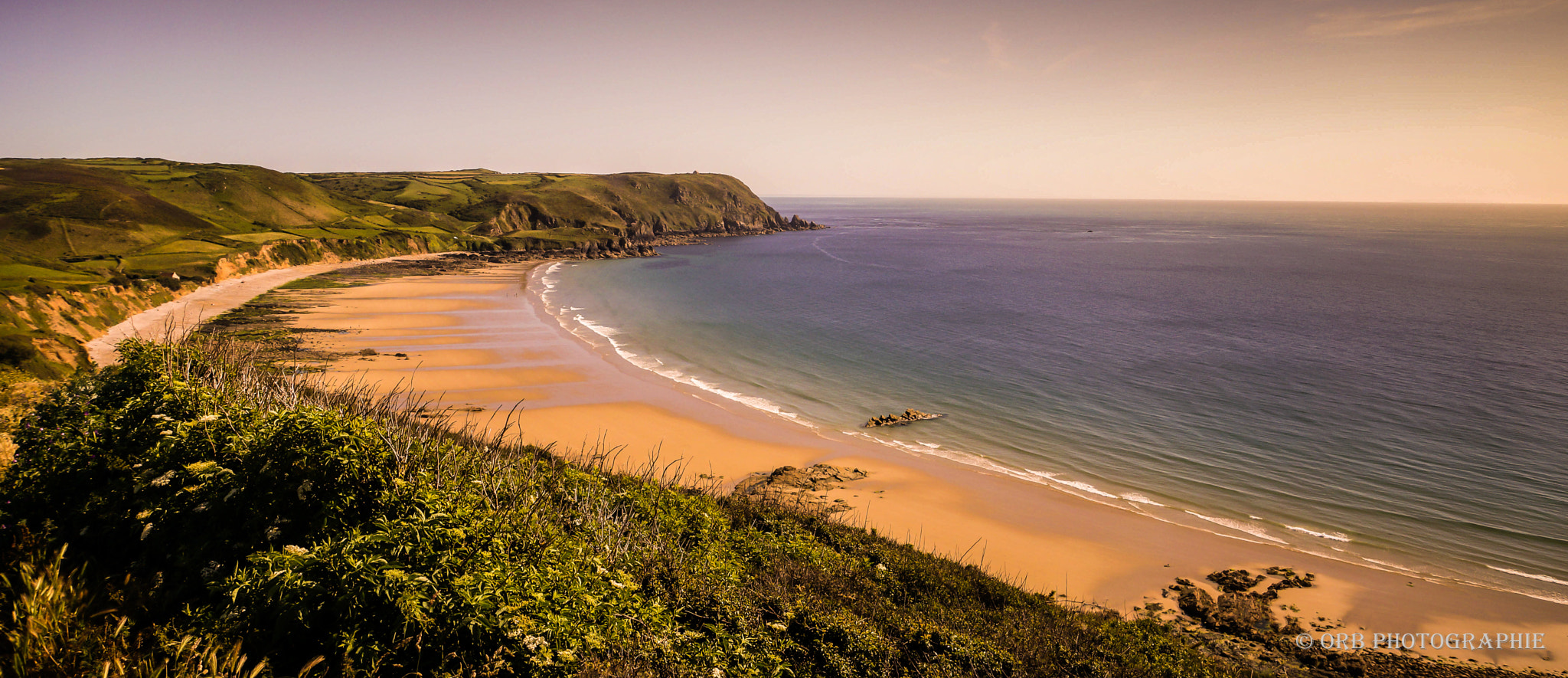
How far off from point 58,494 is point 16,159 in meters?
134

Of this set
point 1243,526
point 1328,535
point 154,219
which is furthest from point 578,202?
point 1328,535

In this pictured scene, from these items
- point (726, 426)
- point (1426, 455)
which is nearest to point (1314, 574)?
point (1426, 455)

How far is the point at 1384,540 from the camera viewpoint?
19094mm

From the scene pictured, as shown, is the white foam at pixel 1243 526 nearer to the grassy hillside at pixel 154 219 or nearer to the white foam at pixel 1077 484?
the white foam at pixel 1077 484

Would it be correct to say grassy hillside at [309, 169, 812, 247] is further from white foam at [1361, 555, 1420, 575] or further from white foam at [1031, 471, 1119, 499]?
white foam at [1361, 555, 1420, 575]

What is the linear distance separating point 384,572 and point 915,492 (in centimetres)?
1869

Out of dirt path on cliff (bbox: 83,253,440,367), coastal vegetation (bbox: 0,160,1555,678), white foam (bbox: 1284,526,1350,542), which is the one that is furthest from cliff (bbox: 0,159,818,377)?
white foam (bbox: 1284,526,1350,542)

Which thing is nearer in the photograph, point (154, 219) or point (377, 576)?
point (377, 576)

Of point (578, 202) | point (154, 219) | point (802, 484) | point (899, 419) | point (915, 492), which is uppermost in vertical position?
point (578, 202)

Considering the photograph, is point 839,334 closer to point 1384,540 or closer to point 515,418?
point 515,418

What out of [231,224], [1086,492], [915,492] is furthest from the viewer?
[231,224]

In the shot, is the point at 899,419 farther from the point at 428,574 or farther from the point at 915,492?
the point at 428,574

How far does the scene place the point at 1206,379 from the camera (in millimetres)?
35594

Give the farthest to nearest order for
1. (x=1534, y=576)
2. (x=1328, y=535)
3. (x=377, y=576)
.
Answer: (x=1328, y=535)
(x=1534, y=576)
(x=377, y=576)
